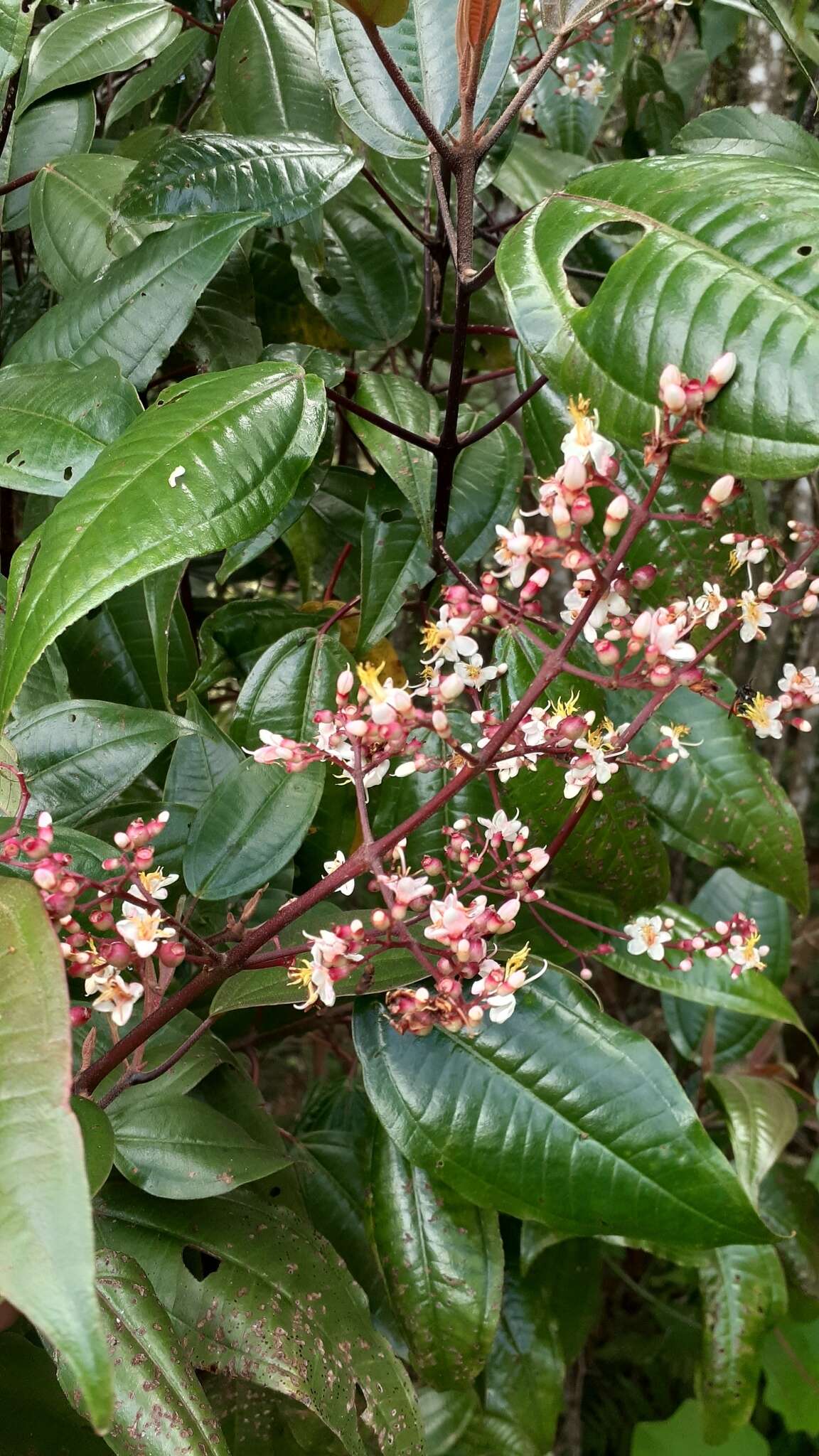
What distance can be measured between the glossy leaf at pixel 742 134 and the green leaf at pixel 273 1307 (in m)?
0.75

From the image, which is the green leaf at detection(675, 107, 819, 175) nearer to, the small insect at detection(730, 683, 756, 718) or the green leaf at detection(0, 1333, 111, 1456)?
the small insect at detection(730, 683, 756, 718)

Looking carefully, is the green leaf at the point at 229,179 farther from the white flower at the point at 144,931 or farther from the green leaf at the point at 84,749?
the white flower at the point at 144,931

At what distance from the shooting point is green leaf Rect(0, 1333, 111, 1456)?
0.58 meters

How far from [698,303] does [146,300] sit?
1.08ft

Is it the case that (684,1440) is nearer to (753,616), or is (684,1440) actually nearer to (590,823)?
(590,823)

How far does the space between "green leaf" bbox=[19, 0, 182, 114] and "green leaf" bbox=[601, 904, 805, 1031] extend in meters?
0.70

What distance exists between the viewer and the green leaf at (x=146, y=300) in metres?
0.59

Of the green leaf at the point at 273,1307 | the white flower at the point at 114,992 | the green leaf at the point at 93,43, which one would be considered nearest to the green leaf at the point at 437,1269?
the green leaf at the point at 273,1307

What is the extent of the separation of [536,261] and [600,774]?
24 cm

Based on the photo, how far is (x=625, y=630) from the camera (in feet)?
1.51

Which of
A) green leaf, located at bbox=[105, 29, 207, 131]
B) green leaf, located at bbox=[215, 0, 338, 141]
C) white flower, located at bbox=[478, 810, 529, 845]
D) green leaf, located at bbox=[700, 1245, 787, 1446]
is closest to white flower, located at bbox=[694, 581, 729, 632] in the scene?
white flower, located at bbox=[478, 810, 529, 845]

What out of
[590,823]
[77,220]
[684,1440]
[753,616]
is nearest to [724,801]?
[590,823]

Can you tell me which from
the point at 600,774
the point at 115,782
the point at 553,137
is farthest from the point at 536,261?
the point at 553,137

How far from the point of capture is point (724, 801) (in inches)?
29.1
